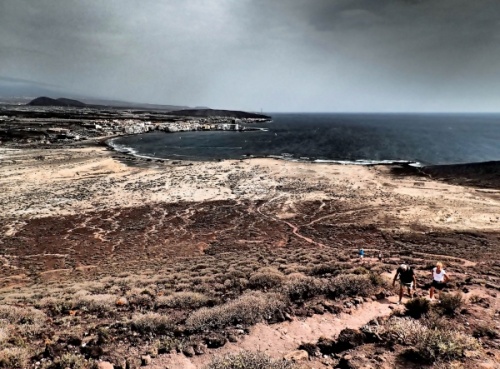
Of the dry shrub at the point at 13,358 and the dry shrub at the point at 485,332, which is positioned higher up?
the dry shrub at the point at 485,332

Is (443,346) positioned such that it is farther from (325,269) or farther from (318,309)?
(325,269)

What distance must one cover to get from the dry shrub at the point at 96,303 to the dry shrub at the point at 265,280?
478cm

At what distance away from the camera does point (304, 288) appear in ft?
33.5

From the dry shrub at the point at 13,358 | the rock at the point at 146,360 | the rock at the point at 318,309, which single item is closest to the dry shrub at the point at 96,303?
the dry shrub at the point at 13,358

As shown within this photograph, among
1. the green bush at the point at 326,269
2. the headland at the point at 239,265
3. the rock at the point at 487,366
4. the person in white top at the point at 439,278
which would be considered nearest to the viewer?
the rock at the point at 487,366

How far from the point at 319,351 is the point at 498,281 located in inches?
362

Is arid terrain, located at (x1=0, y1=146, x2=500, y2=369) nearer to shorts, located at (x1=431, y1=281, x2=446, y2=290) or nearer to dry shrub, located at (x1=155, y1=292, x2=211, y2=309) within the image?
dry shrub, located at (x1=155, y1=292, x2=211, y2=309)

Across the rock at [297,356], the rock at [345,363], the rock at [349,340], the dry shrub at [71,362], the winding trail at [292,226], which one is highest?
the rock at [345,363]

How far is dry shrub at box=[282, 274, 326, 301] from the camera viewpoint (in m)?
10.0

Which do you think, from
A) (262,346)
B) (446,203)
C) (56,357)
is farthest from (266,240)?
(446,203)

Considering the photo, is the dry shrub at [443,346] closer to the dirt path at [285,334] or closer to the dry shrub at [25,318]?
the dirt path at [285,334]

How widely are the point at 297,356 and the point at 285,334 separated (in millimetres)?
1065

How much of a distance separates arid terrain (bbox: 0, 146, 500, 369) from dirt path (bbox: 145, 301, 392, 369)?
0.04 meters

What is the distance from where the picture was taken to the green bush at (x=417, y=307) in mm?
8594
